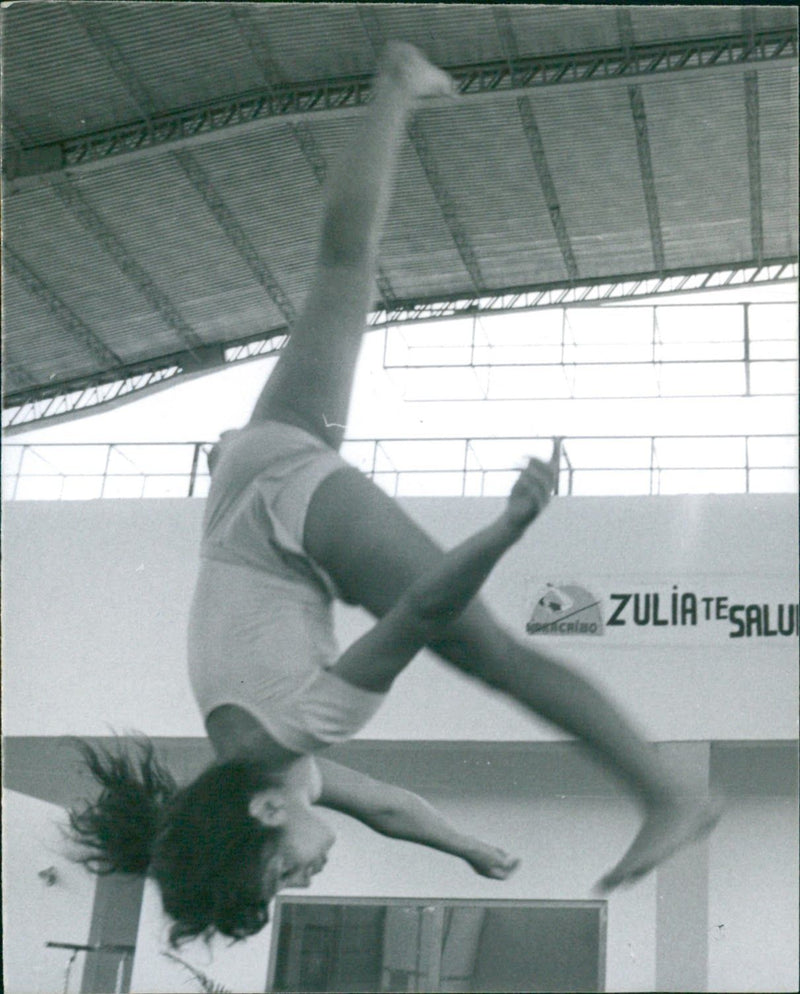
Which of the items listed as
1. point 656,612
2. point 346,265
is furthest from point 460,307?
point 656,612

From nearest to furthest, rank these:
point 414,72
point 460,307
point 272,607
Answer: point 272,607, point 414,72, point 460,307

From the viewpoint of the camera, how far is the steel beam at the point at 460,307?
305 inches

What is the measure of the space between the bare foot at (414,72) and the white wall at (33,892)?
4.36m

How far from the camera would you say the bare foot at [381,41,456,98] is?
7.43 meters

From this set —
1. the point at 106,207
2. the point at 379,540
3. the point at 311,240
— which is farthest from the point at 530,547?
the point at 106,207

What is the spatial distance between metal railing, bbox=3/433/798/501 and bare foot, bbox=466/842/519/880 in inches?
73.0

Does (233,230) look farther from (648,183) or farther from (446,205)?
(648,183)

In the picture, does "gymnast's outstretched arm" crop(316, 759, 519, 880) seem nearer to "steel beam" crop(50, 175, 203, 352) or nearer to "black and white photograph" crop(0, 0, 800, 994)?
"black and white photograph" crop(0, 0, 800, 994)

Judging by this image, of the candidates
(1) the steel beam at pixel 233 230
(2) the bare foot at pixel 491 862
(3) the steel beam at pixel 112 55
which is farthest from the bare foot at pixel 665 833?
(3) the steel beam at pixel 112 55

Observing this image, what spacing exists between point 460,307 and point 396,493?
143cm

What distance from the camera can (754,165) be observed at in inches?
308

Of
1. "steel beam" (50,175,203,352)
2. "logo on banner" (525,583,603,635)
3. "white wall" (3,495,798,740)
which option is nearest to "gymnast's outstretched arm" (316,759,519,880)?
"white wall" (3,495,798,740)

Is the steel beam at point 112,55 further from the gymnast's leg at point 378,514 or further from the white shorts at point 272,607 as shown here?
the white shorts at point 272,607

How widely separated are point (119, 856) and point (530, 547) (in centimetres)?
→ 269
